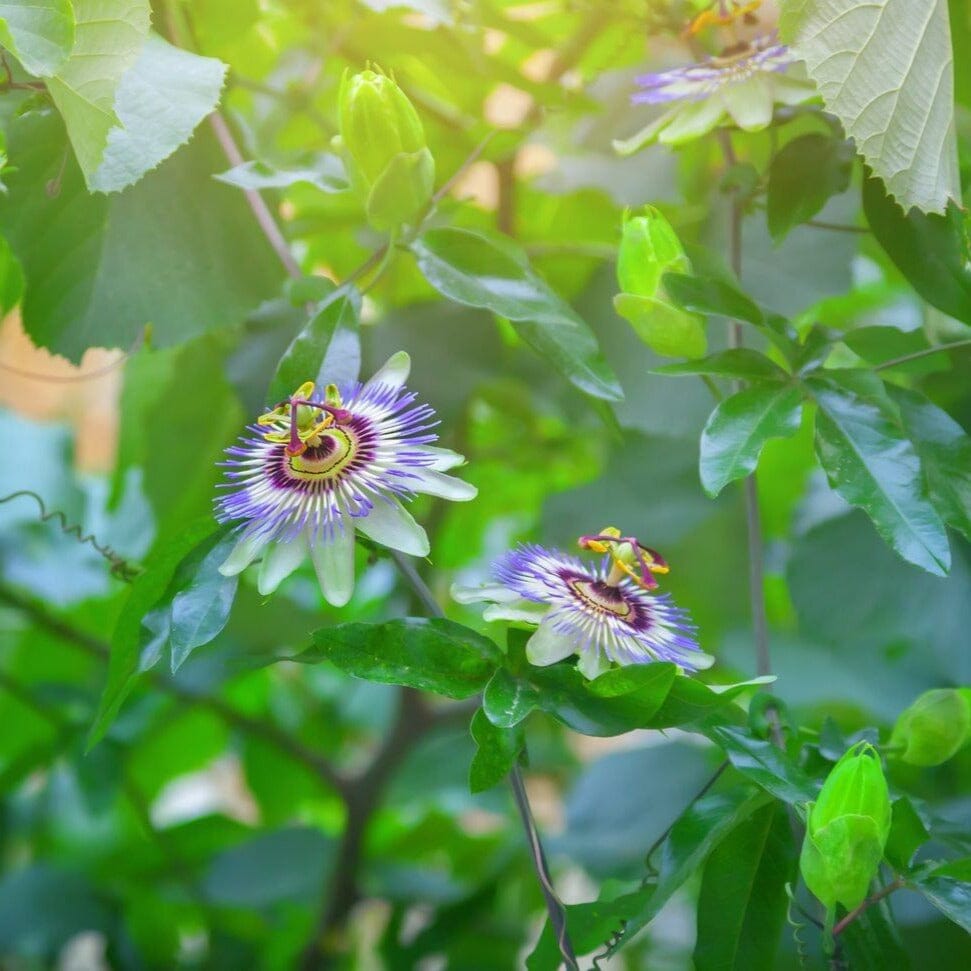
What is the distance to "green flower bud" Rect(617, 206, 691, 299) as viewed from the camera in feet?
1.89

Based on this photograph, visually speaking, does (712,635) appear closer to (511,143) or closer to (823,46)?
(511,143)

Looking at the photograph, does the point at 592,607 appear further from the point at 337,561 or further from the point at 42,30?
the point at 42,30

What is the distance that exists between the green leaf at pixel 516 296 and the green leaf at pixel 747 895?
216 millimetres

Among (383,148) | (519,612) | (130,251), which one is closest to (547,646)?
(519,612)

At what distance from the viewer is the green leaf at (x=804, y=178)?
2.12ft

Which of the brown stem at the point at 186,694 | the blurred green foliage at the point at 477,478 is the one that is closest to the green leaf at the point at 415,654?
the blurred green foliage at the point at 477,478

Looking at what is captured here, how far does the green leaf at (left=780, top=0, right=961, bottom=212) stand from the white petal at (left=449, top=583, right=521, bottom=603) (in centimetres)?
26

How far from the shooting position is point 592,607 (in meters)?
0.54

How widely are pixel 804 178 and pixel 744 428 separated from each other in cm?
19

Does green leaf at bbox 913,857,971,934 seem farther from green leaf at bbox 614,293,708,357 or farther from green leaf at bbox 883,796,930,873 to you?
green leaf at bbox 614,293,708,357

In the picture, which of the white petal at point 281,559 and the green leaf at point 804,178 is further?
the green leaf at point 804,178

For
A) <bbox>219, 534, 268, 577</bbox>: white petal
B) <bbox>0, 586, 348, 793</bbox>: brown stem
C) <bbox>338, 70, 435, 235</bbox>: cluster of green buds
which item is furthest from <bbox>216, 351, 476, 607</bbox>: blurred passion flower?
<bbox>0, 586, 348, 793</bbox>: brown stem

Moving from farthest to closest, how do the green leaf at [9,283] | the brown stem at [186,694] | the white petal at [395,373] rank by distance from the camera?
1. the brown stem at [186,694]
2. the green leaf at [9,283]
3. the white petal at [395,373]

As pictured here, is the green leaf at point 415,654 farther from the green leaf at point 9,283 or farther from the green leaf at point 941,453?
the green leaf at point 9,283
